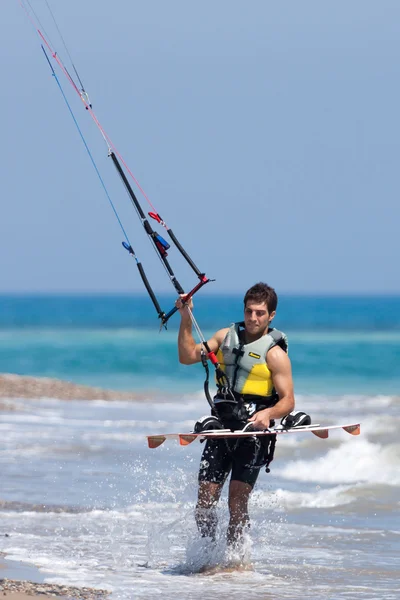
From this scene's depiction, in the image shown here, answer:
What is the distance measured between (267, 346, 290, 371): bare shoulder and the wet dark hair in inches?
9.9

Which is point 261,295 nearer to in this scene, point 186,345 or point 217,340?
point 217,340

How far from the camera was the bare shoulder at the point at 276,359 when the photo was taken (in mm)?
7055

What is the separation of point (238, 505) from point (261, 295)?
1.22 meters

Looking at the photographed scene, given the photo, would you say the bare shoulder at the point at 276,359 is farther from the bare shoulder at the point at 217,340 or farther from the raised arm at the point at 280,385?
the bare shoulder at the point at 217,340

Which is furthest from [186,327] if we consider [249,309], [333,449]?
[333,449]

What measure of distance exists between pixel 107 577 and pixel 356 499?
393 centimetres

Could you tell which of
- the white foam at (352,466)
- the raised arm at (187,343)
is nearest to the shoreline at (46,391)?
the white foam at (352,466)

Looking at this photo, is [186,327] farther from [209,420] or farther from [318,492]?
[318,492]

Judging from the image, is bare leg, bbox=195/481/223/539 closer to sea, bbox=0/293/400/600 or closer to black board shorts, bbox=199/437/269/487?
black board shorts, bbox=199/437/269/487

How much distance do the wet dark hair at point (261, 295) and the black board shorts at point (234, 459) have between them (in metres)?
0.78

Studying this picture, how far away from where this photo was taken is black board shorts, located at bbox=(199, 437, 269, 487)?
7152 millimetres

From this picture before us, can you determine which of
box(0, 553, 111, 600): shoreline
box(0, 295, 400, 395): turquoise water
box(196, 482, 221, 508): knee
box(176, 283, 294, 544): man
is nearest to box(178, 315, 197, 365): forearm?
box(176, 283, 294, 544): man

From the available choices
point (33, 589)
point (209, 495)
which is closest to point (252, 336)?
point (209, 495)

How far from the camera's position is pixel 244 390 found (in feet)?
23.4
